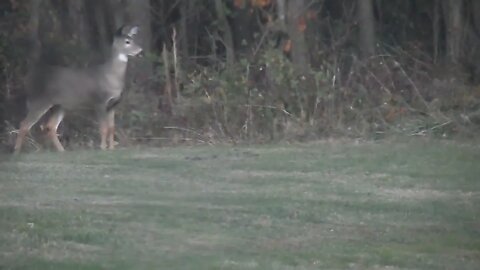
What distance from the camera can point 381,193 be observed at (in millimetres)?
13219

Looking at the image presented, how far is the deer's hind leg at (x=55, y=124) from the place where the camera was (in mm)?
19562

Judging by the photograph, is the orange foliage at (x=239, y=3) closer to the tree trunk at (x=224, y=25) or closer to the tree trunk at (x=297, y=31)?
the tree trunk at (x=224, y=25)

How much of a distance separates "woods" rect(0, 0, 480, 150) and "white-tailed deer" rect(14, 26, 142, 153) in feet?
2.48

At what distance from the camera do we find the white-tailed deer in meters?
19.8

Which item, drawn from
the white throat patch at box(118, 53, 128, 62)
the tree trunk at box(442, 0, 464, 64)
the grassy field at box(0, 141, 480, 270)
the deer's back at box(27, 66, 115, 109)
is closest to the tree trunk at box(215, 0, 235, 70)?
the tree trunk at box(442, 0, 464, 64)

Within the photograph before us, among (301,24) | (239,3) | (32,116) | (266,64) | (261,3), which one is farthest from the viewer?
(239,3)

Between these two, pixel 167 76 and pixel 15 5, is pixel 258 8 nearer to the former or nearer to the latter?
pixel 167 76

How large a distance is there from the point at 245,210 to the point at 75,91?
840cm

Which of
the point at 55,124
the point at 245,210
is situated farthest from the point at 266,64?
the point at 245,210

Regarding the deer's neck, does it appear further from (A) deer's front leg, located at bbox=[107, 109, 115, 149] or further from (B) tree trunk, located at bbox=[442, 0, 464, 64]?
(B) tree trunk, located at bbox=[442, 0, 464, 64]

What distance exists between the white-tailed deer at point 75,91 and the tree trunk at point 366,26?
278 inches

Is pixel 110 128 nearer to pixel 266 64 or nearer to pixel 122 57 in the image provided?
pixel 122 57

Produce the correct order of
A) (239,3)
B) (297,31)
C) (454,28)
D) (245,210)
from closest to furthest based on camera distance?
(245,210) → (297,31) → (239,3) → (454,28)

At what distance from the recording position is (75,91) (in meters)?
19.9
